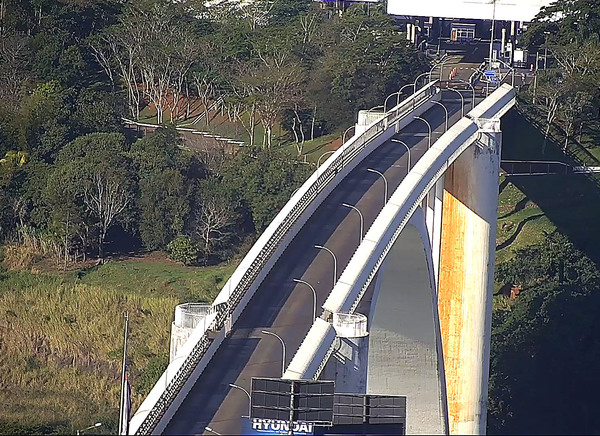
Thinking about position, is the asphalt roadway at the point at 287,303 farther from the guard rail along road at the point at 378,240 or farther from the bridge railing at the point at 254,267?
the guard rail along road at the point at 378,240

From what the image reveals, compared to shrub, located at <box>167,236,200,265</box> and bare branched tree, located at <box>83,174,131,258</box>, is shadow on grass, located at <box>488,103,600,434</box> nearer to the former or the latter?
shrub, located at <box>167,236,200,265</box>

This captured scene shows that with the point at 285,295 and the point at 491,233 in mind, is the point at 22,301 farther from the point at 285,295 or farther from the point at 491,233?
Answer: the point at 285,295

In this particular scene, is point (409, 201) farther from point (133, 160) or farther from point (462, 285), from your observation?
point (133, 160)

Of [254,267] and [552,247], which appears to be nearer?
[254,267]

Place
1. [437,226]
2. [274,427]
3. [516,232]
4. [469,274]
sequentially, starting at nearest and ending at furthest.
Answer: [274,427]
[437,226]
[469,274]
[516,232]


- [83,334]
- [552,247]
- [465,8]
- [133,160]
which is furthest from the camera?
[465,8]

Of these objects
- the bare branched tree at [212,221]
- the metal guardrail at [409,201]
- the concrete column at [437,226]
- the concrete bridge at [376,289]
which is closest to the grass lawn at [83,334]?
the bare branched tree at [212,221]

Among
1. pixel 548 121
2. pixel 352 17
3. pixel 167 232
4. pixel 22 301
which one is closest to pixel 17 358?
pixel 22 301

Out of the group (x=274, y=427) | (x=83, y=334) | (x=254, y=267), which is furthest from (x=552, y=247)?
(x=274, y=427)
